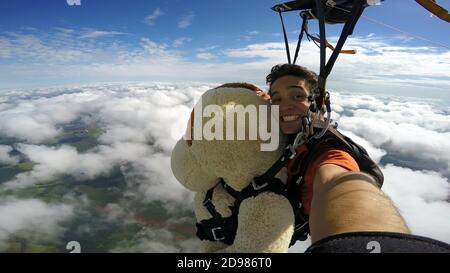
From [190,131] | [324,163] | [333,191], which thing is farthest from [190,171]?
[333,191]

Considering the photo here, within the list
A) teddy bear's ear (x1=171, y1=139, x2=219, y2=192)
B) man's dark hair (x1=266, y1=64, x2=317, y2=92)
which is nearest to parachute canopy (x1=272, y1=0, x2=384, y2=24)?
man's dark hair (x1=266, y1=64, x2=317, y2=92)

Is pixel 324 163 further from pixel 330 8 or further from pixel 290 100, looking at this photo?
pixel 330 8

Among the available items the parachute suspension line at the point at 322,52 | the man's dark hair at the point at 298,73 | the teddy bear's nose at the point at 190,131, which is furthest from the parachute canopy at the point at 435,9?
the teddy bear's nose at the point at 190,131

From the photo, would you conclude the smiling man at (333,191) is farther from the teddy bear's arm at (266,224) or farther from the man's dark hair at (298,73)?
the teddy bear's arm at (266,224)

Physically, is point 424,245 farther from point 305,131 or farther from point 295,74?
point 295,74

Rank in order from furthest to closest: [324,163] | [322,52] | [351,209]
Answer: [324,163] < [322,52] < [351,209]
